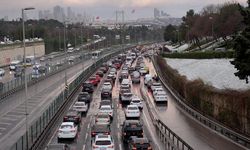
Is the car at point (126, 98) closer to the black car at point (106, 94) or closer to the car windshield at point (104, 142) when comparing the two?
the black car at point (106, 94)

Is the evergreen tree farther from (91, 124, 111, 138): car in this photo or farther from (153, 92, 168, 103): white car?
(153, 92, 168, 103): white car

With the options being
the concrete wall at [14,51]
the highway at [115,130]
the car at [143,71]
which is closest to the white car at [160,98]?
the highway at [115,130]

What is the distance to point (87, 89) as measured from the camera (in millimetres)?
69188

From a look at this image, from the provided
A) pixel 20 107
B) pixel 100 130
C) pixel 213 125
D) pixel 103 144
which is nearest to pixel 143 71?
pixel 20 107

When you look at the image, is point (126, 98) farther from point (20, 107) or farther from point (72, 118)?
point (72, 118)

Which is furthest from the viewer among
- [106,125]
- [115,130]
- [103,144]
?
[115,130]

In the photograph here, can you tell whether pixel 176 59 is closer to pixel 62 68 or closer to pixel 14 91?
pixel 62 68

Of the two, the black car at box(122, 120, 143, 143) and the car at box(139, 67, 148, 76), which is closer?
the black car at box(122, 120, 143, 143)

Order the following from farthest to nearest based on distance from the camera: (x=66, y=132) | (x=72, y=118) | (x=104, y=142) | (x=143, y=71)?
(x=143, y=71), (x=72, y=118), (x=66, y=132), (x=104, y=142)

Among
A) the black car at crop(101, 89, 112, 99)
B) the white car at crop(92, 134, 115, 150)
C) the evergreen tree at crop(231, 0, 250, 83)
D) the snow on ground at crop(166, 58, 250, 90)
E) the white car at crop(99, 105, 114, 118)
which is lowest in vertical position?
the black car at crop(101, 89, 112, 99)

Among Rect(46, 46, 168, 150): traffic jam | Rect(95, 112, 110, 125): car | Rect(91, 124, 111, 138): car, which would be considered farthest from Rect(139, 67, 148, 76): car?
Rect(91, 124, 111, 138): car

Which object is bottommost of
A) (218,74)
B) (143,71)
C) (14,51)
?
(143,71)

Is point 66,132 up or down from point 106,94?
up

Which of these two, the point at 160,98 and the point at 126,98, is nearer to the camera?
the point at 160,98
